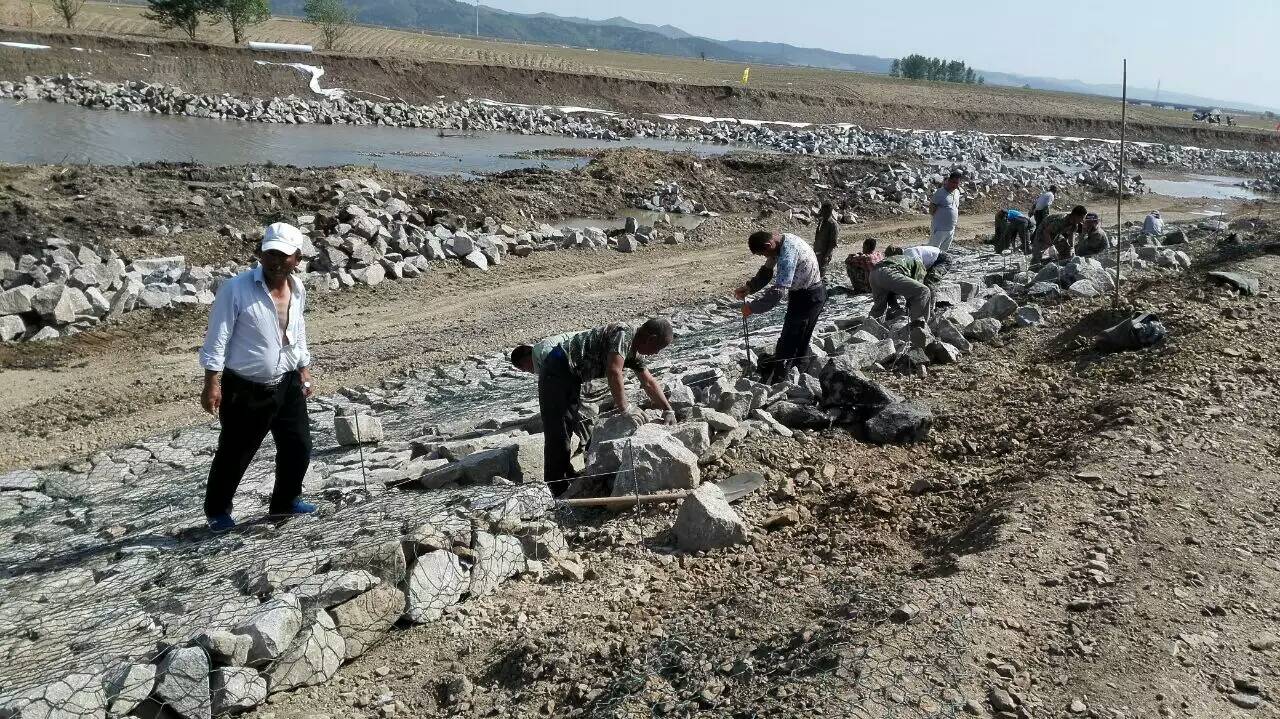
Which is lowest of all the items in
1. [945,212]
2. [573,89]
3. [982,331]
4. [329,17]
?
[982,331]

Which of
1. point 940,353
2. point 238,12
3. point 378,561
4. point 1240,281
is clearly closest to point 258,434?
point 378,561

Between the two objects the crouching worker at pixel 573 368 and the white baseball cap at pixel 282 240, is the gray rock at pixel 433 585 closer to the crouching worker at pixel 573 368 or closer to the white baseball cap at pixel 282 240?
the crouching worker at pixel 573 368

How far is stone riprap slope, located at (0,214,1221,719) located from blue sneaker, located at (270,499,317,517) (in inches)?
3.9

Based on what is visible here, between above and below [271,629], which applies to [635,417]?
above

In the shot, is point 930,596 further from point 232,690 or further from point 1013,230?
point 1013,230

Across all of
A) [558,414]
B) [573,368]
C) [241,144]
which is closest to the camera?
[573,368]

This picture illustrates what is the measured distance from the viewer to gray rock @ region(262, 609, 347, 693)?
3.90 m

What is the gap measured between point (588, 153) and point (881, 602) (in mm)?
23239

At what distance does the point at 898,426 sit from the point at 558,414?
2.51m

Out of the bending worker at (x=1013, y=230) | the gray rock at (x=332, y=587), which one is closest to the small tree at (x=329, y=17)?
the bending worker at (x=1013, y=230)

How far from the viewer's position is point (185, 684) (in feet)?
11.9

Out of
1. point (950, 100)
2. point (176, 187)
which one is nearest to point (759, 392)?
point (176, 187)

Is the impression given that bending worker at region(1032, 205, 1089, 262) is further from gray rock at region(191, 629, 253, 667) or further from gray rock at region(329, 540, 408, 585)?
gray rock at region(191, 629, 253, 667)

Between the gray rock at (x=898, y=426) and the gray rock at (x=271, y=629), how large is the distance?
407 centimetres
